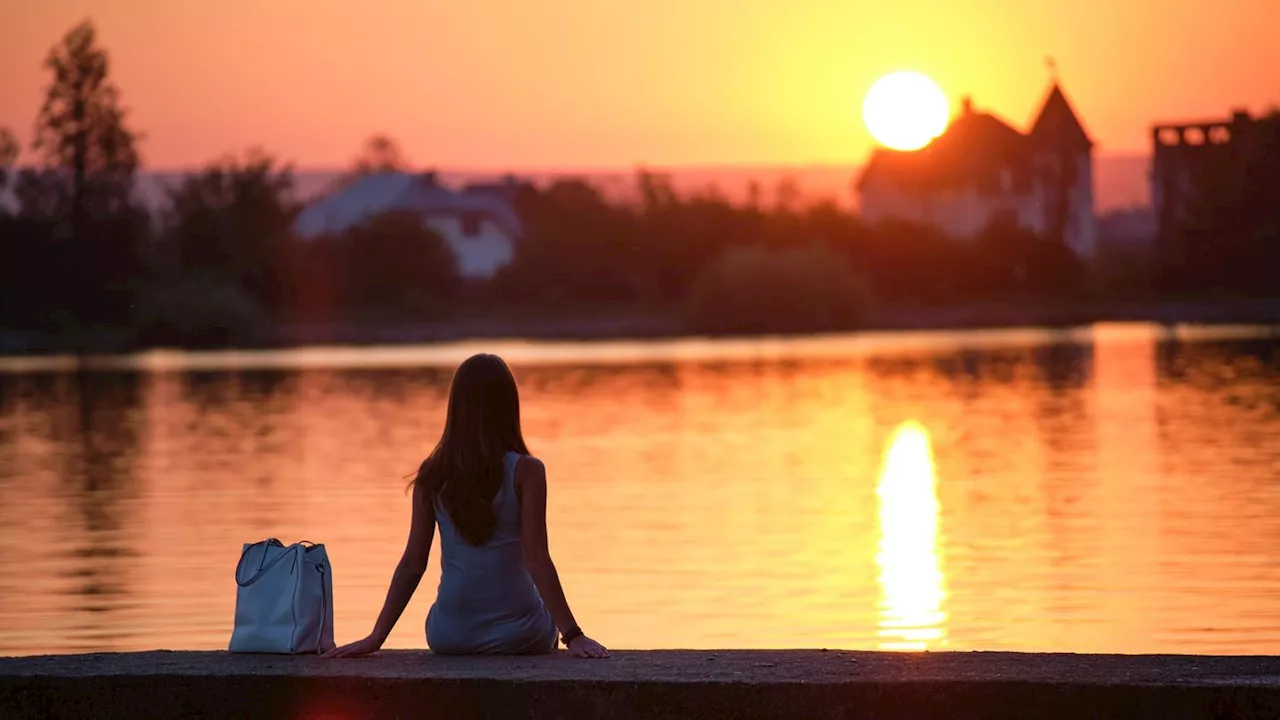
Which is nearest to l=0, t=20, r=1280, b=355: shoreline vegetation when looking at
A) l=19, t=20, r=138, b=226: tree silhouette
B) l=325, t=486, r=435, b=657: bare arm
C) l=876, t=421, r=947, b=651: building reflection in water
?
l=19, t=20, r=138, b=226: tree silhouette

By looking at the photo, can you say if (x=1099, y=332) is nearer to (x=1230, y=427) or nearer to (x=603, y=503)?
(x=1230, y=427)

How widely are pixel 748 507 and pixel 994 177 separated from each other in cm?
11330

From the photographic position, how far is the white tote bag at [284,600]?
8.12 metres

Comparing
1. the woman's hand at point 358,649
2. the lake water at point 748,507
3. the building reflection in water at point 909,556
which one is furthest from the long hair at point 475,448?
the lake water at point 748,507

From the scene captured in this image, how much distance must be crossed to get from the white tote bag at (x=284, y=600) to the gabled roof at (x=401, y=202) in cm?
13645

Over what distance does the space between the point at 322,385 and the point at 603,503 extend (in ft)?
106

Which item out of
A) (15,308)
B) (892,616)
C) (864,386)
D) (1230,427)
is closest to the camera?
(892,616)

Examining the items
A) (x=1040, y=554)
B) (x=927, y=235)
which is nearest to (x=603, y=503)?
(x=1040, y=554)

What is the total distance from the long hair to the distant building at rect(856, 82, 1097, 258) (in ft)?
400

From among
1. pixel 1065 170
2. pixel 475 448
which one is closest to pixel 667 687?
pixel 475 448

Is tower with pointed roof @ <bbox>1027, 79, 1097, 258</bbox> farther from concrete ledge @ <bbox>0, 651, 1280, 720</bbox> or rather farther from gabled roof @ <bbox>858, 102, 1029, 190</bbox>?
concrete ledge @ <bbox>0, 651, 1280, 720</bbox>

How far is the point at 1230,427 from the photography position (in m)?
32.1

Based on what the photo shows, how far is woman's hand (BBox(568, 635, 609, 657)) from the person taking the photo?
791 cm

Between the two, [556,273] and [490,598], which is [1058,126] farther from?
[490,598]
